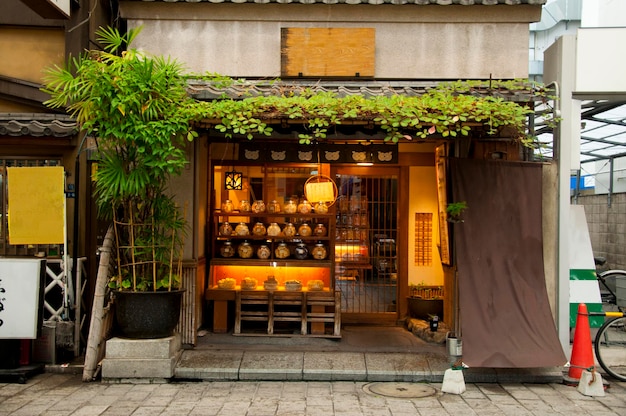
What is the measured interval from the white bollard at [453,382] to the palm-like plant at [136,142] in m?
4.40

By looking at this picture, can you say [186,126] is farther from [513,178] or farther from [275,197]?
[513,178]

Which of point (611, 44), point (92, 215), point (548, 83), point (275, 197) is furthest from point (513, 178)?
point (92, 215)

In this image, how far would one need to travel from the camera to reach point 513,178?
9.26 m

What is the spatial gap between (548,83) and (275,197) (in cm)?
549

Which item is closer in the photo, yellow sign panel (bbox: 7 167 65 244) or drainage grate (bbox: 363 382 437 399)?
drainage grate (bbox: 363 382 437 399)

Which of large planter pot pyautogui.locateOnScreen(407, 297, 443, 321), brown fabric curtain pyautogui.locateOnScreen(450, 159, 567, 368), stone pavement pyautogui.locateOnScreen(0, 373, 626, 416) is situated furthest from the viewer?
large planter pot pyautogui.locateOnScreen(407, 297, 443, 321)

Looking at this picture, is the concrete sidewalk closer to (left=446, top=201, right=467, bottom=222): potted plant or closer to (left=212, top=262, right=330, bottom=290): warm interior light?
→ (left=212, top=262, right=330, bottom=290): warm interior light

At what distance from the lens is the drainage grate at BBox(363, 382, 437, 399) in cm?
820

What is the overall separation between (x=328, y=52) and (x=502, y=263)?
4770mm

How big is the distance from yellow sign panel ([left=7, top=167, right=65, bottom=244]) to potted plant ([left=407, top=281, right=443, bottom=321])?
6.72 m

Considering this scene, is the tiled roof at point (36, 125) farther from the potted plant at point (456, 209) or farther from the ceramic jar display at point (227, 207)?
the potted plant at point (456, 209)

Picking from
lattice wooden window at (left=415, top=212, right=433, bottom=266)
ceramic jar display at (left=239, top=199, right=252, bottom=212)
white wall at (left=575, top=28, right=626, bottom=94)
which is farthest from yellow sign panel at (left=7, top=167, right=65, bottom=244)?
white wall at (left=575, top=28, right=626, bottom=94)

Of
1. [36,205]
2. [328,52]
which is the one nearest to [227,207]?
[36,205]

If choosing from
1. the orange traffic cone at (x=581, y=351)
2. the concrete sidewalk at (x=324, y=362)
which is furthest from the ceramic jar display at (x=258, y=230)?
the orange traffic cone at (x=581, y=351)
